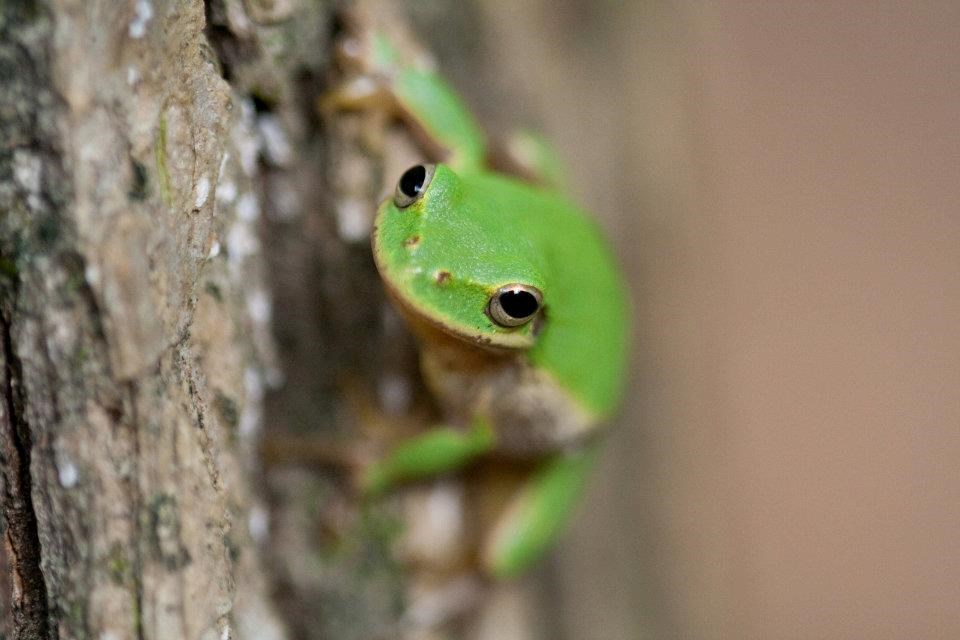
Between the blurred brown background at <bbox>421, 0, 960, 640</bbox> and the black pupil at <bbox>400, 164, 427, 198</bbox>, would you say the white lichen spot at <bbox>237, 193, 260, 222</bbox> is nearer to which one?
the black pupil at <bbox>400, 164, 427, 198</bbox>

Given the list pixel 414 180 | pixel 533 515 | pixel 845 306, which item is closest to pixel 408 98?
pixel 414 180

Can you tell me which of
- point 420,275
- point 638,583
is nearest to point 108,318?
point 420,275

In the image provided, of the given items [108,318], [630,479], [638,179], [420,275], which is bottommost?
[108,318]

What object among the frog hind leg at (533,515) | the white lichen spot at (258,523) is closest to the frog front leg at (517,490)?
the frog hind leg at (533,515)

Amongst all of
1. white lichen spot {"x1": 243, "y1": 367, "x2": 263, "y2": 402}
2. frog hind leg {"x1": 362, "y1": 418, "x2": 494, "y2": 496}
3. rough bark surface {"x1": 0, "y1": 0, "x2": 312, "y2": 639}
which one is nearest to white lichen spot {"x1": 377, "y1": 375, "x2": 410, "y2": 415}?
frog hind leg {"x1": 362, "y1": 418, "x2": 494, "y2": 496}

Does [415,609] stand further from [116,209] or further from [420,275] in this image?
[116,209]
